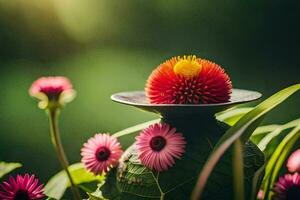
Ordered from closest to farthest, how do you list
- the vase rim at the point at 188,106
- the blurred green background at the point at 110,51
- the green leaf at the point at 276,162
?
the vase rim at the point at 188,106 → the green leaf at the point at 276,162 → the blurred green background at the point at 110,51

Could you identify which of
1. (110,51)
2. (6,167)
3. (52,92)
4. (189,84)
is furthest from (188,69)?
(110,51)

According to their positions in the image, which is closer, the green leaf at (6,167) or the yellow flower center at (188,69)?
the yellow flower center at (188,69)

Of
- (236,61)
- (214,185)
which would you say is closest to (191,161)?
(214,185)

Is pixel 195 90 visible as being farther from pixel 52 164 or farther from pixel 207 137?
pixel 52 164

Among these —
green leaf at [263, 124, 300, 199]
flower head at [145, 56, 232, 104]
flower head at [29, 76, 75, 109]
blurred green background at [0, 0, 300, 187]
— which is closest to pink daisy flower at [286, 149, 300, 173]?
green leaf at [263, 124, 300, 199]

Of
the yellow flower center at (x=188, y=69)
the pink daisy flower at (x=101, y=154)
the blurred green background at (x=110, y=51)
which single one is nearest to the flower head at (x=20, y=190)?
the pink daisy flower at (x=101, y=154)

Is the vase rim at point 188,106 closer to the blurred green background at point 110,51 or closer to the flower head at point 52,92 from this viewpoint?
the flower head at point 52,92
